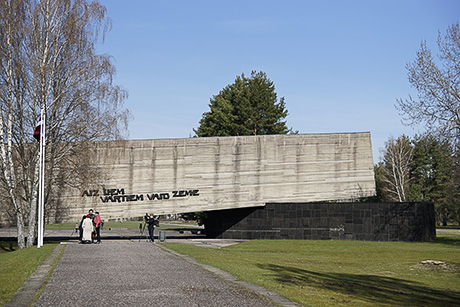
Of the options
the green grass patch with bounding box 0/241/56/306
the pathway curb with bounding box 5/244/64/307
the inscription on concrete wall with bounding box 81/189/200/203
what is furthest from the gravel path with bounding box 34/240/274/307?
the inscription on concrete wall with bounding box 81/189/200/203

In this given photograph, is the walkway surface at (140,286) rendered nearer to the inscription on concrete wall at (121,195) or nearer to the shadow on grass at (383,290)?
the shadow on grass at (383,290)

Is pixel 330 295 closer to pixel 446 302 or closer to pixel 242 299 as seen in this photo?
pixel 242 299

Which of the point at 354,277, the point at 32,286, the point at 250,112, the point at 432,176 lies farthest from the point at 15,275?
the point at 432,176

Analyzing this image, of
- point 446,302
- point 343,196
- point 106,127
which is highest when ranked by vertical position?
point 106,127

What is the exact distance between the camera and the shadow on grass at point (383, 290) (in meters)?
13.6

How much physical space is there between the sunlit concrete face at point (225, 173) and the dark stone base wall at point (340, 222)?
5.50 feet

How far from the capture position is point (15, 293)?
11.1m

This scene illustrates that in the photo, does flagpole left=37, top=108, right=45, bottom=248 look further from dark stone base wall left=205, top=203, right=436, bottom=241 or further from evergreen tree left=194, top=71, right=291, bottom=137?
evergreen tree left=194, top=71, right=291, bottom=137

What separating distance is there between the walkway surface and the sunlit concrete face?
2419 centimetres

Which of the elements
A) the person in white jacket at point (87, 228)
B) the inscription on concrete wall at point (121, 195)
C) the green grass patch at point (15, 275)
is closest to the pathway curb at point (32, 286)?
the green grass patch at point (15, 275)

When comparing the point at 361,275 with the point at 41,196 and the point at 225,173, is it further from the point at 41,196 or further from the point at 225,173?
the point at 225,173

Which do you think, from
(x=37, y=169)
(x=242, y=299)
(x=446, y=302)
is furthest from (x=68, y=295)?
(x=37, y=169)

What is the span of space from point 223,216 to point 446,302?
3186cm

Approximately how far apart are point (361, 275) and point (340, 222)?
22.4m
